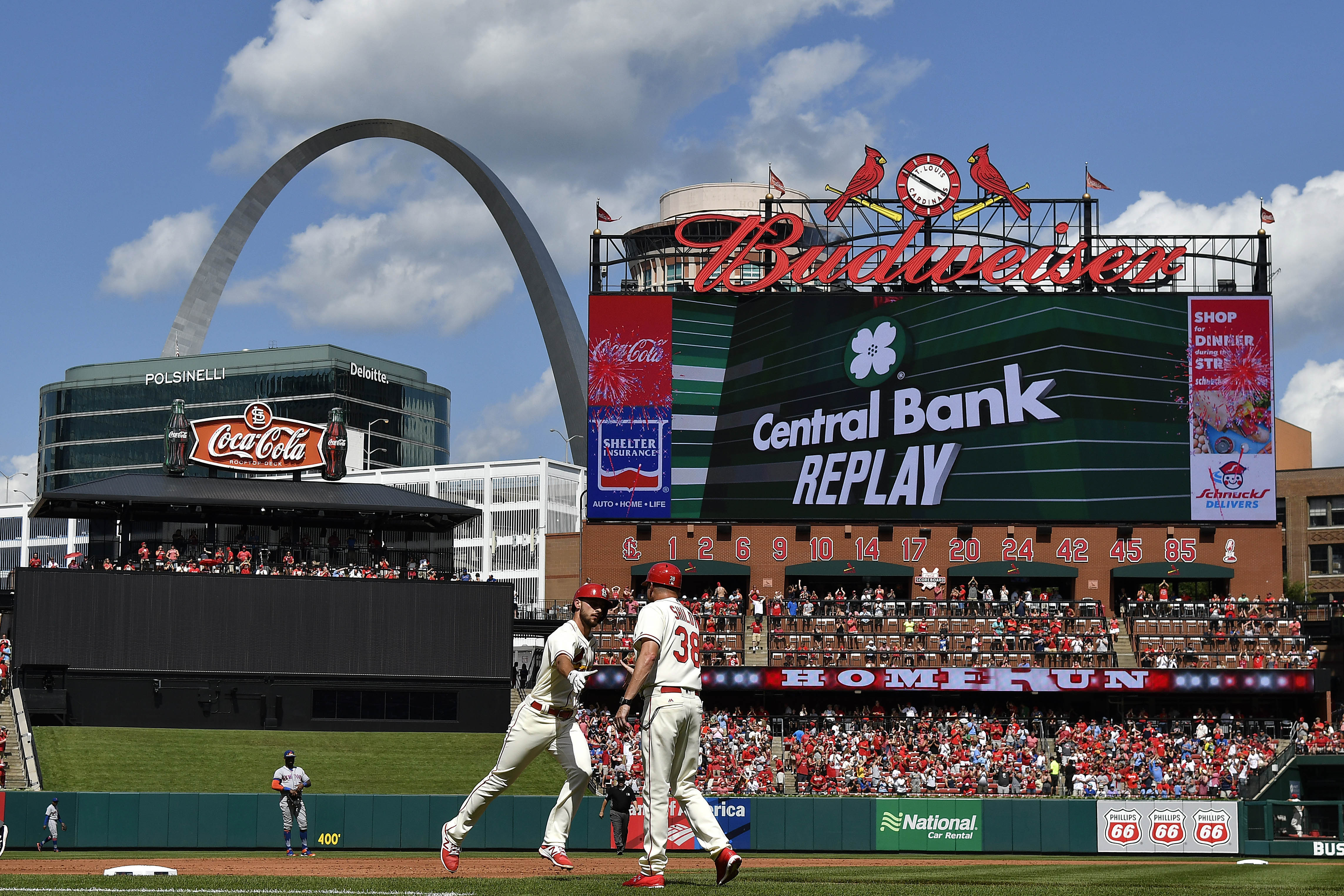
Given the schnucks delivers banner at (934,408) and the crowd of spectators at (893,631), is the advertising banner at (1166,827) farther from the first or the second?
the schnucks delivers banner at (934,408)

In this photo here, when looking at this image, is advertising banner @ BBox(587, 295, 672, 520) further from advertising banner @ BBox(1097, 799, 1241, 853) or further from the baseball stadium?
advertising banner @ BBox(1097, 799, 1241, 853)

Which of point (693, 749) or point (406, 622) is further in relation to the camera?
point (406, 622)

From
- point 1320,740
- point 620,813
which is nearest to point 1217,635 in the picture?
point 1320,740

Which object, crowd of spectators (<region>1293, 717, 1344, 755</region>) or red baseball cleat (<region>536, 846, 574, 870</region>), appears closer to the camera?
red baseball cleat (<region>536, 846, 574, 870</region>)

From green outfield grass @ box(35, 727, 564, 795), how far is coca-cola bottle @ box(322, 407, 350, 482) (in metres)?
9.23

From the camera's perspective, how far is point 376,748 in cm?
4388

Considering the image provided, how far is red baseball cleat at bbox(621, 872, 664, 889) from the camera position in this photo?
37.9 ft

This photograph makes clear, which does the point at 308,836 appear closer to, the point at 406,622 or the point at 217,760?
the point at 217,760

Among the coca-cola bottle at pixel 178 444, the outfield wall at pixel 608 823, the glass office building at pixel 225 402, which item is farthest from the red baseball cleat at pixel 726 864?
the glass office building at pixel 225 402

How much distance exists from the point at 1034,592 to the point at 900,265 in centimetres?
1187

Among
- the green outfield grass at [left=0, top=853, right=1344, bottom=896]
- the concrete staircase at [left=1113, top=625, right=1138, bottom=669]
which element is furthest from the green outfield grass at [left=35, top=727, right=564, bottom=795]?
the green outfield grass at [left=0, top=853, right=1344, bottom=896]

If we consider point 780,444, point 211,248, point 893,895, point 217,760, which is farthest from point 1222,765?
point 211,248

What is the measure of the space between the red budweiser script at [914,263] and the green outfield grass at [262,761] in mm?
17843

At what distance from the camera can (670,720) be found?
12.2 m
